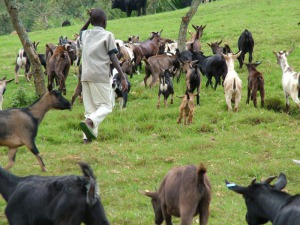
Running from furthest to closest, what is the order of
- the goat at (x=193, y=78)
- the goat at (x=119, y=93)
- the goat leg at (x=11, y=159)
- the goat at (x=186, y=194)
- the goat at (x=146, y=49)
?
the goat at (x=146, y=49) < the goat at (x=193, y=78) < the goat at (x=119, y=93) < the goat leg at (x=11, y=159) < the goat at (x=186, y=194)

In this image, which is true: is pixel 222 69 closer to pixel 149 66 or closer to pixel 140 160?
pixel 149 66

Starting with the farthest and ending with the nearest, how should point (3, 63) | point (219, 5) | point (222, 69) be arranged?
point (219, 5)
point (3, 63)
point (222, 69)

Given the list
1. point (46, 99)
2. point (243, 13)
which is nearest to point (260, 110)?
point (46, 99)

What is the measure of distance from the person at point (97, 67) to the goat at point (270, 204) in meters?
4.43

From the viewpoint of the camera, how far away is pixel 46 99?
11.1m

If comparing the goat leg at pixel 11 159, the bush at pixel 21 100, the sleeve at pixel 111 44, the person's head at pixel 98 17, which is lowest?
the bush at pixel 21 100

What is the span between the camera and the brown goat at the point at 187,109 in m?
13.8

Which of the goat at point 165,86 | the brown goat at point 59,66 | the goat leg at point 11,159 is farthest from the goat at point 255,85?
the goat leg at point 11,159

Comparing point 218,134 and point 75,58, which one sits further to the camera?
point 75,58

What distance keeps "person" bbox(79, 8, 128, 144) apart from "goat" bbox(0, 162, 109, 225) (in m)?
3.97

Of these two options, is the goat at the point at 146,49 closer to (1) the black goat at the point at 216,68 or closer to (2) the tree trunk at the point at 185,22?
(2) the tree trunk at the point at 185,22

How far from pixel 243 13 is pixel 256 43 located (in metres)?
8.39

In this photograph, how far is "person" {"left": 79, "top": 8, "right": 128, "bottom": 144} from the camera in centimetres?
1035

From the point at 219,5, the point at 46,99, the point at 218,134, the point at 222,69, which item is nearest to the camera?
the point at 46,99
